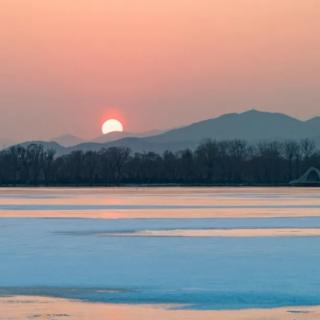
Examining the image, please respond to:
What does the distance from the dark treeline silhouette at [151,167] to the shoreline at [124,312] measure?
105 metres

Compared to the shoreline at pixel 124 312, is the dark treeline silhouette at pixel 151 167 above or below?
above

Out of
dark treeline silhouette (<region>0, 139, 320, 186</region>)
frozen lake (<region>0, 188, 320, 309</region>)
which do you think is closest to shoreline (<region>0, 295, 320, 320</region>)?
frozen lake (<region>0, 188, 320, 309</region>)

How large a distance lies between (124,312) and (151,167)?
116935 mm

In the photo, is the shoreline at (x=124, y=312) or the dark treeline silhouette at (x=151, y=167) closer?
the shoreline at (x=124, y=312)

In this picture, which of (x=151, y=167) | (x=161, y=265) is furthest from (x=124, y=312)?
(x=151, y=167)

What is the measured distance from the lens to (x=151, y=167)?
12875 centimetres

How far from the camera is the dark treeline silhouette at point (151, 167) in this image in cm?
12162

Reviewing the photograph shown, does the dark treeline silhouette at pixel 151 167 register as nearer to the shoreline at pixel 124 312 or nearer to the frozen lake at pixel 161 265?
the frozen lake at pixel 161 265

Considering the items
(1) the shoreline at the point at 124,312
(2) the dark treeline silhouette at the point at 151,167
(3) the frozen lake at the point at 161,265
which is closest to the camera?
(1) the shoreline at the point at 124,312

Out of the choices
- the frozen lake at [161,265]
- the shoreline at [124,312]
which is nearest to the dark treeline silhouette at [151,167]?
the frozen lake at [161,265]

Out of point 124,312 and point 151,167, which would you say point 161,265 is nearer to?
point 124,312

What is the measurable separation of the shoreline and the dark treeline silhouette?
10458 cm

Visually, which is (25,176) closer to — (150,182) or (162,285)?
(150,182)

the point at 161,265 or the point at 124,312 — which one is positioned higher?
the point at 161,265
